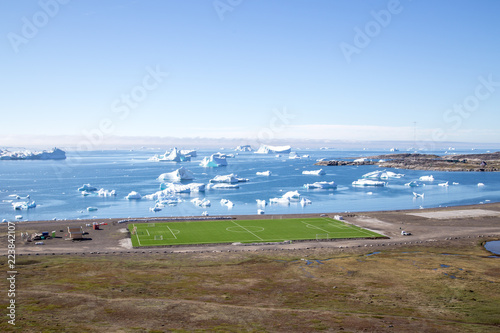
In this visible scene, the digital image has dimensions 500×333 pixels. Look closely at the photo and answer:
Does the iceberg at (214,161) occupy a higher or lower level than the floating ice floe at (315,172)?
higher

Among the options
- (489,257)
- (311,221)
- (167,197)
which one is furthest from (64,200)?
(489,257)

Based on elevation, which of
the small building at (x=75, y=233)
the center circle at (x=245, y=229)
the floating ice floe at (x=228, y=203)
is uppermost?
the small building at (x=75, y=233)

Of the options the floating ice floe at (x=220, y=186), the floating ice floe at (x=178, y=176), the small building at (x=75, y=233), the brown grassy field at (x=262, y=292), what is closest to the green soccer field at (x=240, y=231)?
the small building at (x=75, y=233)

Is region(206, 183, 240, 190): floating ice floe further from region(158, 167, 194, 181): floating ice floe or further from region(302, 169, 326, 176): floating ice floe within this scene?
region(302, 169, 326, 176): floating ice floe

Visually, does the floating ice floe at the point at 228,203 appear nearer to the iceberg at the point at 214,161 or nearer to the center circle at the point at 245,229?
the center circle at the point at 245,229

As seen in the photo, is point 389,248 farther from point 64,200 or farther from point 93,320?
point 64,200

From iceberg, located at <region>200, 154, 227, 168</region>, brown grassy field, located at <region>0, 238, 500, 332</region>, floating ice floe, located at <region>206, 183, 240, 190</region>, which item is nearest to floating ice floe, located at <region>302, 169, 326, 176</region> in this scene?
iceberg, located at <region>200, 154, 227, 168</region>

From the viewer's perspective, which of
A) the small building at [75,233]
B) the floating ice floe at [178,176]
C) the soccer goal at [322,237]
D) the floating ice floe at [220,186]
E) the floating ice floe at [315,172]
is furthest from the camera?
the floating ice floe at [315,172]
